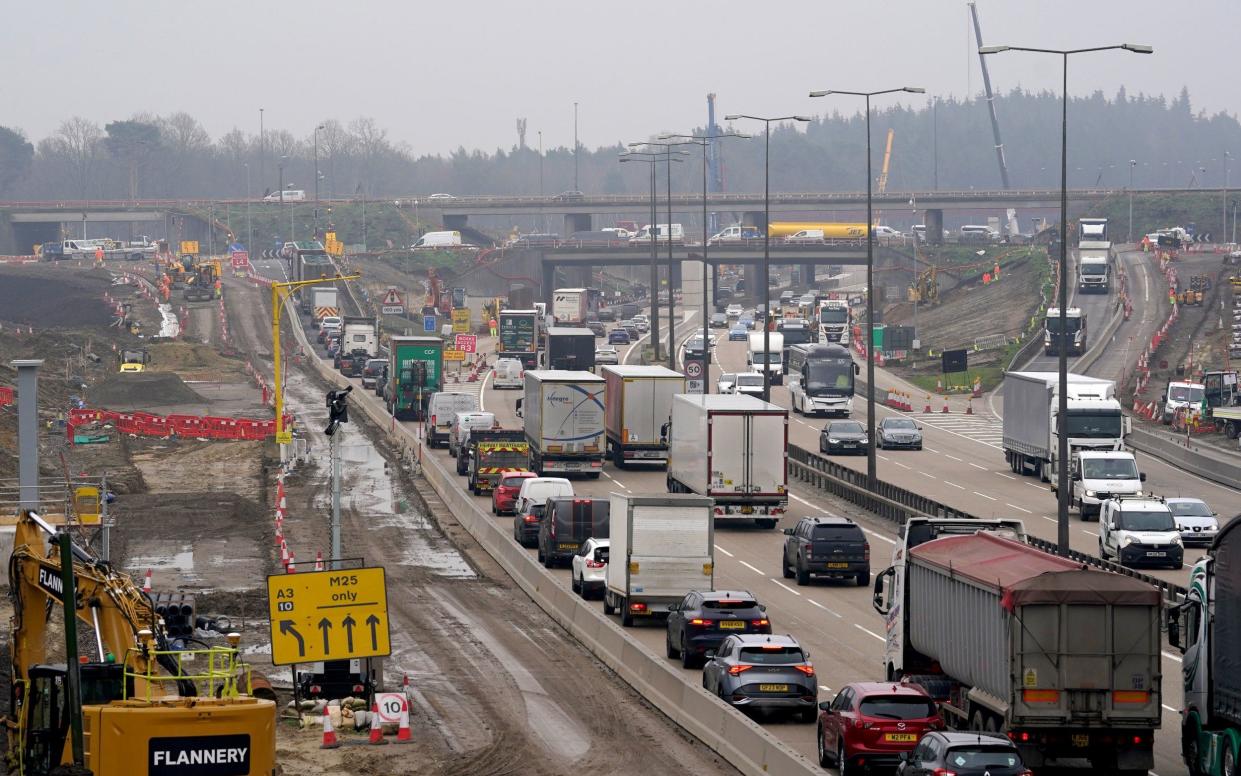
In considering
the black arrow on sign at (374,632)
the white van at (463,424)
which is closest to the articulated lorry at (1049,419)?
the white van at (463,424)

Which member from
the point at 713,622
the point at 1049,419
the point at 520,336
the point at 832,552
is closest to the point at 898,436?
the point at 1049,419

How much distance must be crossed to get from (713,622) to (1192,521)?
67.0ft

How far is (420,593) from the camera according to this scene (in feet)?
139

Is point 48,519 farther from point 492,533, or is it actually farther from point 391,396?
point 391,396

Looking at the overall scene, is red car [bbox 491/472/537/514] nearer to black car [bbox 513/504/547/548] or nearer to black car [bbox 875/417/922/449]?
black car [bbox 513/504/547/548]

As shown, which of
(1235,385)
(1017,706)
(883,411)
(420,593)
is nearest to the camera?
(1017,706)

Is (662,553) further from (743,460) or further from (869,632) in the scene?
(743,460)

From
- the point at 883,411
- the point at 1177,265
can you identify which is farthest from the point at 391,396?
the point at 1177,265

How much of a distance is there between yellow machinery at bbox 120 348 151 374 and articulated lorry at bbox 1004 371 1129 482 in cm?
5573

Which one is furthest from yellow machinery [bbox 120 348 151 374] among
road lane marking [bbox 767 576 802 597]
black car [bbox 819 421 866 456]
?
road lane marking [bbox 767 576 802 597]

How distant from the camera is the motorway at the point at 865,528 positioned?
106 ft

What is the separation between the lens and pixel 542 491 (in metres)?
50.3

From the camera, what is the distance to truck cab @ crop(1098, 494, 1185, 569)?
4391 cm

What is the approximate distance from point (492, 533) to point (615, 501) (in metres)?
11.8
